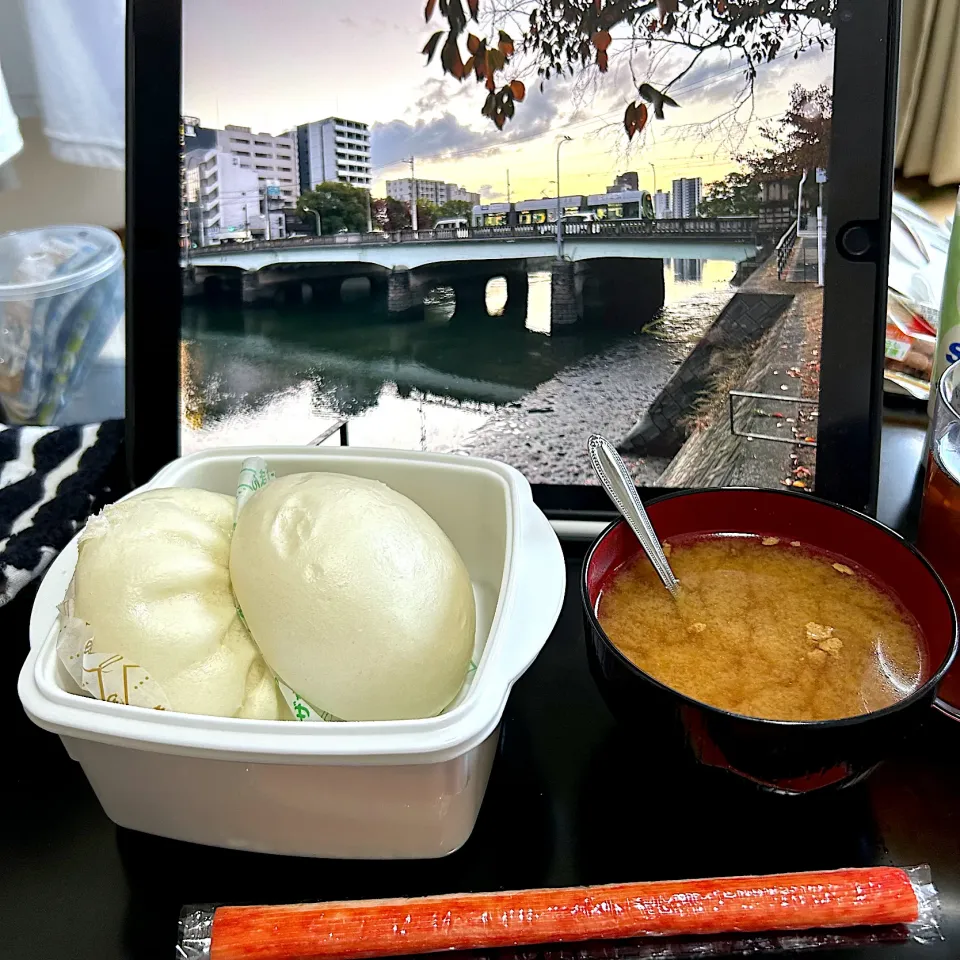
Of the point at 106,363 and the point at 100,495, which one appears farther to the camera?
the point at 106,363

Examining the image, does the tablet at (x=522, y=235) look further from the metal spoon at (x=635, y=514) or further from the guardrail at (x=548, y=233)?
the metal spoon at (x=635, y=514)

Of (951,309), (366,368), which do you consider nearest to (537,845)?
(366,368)

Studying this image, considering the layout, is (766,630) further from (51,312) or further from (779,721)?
(51,312)

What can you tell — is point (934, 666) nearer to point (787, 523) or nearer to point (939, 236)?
point (787, 523)

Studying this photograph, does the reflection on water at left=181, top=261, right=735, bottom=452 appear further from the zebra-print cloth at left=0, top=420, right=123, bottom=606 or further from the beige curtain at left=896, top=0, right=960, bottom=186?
the beige curtain at left=896, top=0, right=960, bottom=186

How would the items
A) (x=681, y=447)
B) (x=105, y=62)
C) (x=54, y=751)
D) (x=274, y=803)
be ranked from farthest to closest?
(x=105, y=62) < (x=681, y=447) < (x=54, y=751) < (x=274, y=803)

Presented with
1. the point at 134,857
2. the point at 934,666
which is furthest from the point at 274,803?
the point at 934,666
